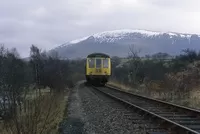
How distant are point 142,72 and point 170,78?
951 inches

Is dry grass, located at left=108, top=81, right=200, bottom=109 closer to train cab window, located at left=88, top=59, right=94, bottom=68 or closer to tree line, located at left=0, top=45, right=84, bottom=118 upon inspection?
tree line, located at left=0, top=45, right=84, bottom=118

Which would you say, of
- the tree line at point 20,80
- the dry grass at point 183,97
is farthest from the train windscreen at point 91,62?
the dry grass at point 183,97

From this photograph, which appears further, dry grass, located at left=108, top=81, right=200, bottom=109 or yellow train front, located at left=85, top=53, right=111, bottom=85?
yellow train front, located at left=85, top=53, right=111, bottom=85

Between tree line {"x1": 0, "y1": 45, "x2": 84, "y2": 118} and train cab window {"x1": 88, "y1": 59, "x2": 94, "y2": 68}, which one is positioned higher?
train cab window {"x1": 88, "y1": 59, "x2": 94, "y2": 68}

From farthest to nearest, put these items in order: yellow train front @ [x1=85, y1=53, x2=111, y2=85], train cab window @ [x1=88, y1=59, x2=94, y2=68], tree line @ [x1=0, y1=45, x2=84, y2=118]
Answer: train cab window @ [x1=88, y1=59, x2=94, y2=68], yellow train front @ [x1=85, y1=53, x2=111, y2=85], tree line @ [x1=0, y1=45, x2=84, y2=118]

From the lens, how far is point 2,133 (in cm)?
1046

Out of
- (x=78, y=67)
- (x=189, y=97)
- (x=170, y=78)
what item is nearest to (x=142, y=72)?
(x=170, y=78)

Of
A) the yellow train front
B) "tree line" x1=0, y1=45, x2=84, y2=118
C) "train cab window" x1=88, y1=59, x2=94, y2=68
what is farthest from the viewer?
"train cab window" x1=88, y1=59, x2=94, y2=68

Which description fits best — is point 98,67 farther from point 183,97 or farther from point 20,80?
point 183,97

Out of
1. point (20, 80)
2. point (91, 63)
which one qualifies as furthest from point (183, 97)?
point (91, 63)

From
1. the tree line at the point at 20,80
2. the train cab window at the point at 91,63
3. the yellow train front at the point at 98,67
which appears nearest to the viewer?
the tree line at the point at 20,80

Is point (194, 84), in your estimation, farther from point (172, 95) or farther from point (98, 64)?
point (98, 64)

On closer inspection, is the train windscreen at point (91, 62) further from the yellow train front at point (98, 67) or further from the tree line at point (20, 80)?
the tree line at point (20, 80)

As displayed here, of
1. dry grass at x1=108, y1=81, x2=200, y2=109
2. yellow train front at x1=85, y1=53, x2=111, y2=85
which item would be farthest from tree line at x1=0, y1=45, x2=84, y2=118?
dry grass at x1=108, y1=81, x2=200, y2=109
